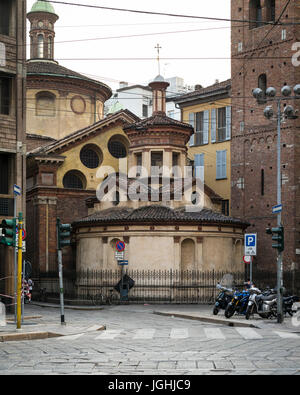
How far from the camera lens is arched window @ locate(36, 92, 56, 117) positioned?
45719 mm

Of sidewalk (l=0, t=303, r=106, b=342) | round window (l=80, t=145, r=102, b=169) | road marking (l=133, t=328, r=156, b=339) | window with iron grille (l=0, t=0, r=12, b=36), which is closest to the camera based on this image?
sidewalk (l=0, t=303, r=106, b=342)

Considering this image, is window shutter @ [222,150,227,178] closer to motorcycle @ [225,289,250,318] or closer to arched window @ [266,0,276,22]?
arched window @ [266,0,276,22]

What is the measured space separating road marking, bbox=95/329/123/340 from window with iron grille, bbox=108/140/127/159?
2694 cm

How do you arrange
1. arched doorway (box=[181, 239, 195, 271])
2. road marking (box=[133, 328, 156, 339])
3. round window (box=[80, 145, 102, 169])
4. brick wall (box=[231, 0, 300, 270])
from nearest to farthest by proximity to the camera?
1. road marking (box=[133, 328, 156, 339])
2. arched doorway (box=[181, 239, 195, 271])
3. brick wall (box=[231, 0, 300, 270])
4. round window (box=[80, 145, 102, 169])

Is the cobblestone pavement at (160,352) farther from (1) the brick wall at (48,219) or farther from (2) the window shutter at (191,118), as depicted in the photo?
(2) the window shutter at (191,118)

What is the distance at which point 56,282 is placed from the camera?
3912 centimetres

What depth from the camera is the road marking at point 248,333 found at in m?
16.5

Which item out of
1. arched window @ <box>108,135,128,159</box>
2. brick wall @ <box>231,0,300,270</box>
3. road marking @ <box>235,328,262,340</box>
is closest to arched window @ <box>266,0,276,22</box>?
brick wall @ <box>231,0,300,270</box>

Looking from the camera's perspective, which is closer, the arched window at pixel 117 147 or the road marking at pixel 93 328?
the road marking at pixel 93 328

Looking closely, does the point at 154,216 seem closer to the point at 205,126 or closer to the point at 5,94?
the point at 5,94

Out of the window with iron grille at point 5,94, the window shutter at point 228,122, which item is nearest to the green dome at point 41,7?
the window shutter at point 228,122

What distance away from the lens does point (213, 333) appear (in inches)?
696

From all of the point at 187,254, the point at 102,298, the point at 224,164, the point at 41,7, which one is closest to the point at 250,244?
the point at 187,254

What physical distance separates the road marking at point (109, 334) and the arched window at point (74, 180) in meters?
24.0
